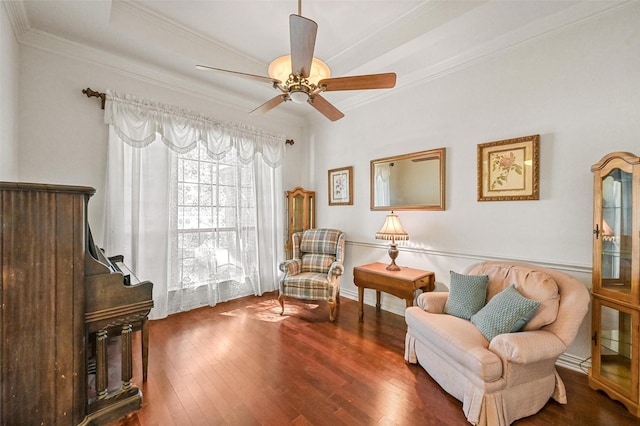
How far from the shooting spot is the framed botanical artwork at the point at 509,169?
7.31 ft

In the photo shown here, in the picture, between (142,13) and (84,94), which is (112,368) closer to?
(84,94)

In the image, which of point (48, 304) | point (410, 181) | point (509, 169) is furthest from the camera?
point (410, 181)

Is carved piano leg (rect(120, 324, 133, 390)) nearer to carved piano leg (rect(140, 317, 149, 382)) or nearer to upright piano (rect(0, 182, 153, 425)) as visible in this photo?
upright piano (rect(0, 182, 153, 425))

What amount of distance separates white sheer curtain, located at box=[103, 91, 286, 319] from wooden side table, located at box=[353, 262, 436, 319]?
5.08 feet

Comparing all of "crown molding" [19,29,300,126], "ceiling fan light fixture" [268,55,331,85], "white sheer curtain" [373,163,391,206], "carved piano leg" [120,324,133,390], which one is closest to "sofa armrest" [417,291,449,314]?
"white sheer curtain" [373,163,391,206]

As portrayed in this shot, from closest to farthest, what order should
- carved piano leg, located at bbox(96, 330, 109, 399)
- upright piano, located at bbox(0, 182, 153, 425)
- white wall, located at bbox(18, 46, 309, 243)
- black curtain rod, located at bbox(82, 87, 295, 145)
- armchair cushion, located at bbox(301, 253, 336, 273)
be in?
upright piano, located at bbox(0, 182, 153, 425), carved piano leg, located at bbox(96, 330, 109, 399), white wall, located at bbox(18, 46, 309, 243), black curtain rod, located at bbox(82, 87, 295, 145), armchair cushion, located at bbox(301, 253, 336, 273)

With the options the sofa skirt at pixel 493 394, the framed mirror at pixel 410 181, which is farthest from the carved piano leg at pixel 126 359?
the framed mirror at pixel 410 181

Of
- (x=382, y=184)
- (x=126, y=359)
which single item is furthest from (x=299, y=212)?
(x=126, y=359)

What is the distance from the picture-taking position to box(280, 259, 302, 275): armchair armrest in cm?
323

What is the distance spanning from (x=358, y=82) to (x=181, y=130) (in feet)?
7.53

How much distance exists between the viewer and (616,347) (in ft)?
5.81

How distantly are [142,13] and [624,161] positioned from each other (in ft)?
12.8

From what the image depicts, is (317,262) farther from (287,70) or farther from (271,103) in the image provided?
(287,70)

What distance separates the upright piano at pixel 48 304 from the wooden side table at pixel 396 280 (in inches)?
89.5
